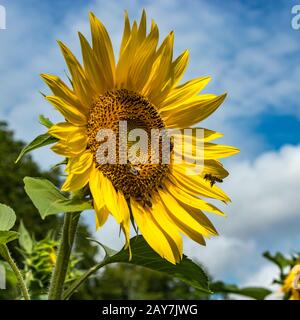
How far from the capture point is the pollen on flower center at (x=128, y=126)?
2.02 metres

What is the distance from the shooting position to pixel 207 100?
2.18 metres

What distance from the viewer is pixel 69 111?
6.29 feet

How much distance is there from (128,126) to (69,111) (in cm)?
36

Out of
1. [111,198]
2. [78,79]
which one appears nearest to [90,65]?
[78,79]

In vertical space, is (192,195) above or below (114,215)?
above

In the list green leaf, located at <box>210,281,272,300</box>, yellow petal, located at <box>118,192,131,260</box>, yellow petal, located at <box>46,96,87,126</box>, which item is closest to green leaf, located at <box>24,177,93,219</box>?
yellow petal, located at <box>118,192,131,260</box>

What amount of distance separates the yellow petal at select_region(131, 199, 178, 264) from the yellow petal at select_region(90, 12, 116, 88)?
1.40 feet

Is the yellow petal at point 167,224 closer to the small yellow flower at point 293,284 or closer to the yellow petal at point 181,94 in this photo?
the yellow petal at point 181,94

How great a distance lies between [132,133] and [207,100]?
27 centimetres

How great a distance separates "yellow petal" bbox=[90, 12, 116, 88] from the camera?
1.96m

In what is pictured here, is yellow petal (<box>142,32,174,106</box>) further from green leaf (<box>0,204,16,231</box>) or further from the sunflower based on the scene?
green leaf (<box>0,204,16,231</box>)

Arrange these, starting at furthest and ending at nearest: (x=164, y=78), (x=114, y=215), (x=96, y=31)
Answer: (x=164, y=78) → (x=96, y=31) → (x=114, y=215)
